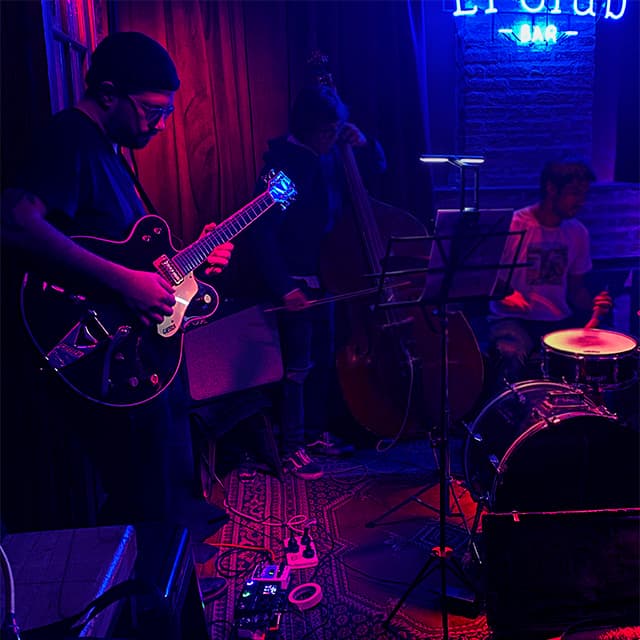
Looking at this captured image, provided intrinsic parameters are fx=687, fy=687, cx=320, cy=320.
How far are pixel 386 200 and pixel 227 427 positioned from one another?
5.49 ft

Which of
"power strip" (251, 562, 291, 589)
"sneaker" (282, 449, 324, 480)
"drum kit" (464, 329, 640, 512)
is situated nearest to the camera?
"power strip" (251, 562, 291, 589)

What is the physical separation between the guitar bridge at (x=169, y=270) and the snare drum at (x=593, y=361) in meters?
1.64

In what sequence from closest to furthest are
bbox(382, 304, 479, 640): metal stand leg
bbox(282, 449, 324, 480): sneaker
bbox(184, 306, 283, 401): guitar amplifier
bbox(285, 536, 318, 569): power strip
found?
bbox(382, 304, 479, 640): metal stand leg, bbox(285, 536, 318, 569): power strip, bbox(184, 306, 283, 401): guitar amplifier, bbox(282, 449, 324, 480): sneaker

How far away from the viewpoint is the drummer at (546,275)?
12.3 feet

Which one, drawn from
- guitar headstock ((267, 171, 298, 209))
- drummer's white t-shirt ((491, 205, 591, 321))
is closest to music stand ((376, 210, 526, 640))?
guitar headstock ((267, 171, 298, 209))

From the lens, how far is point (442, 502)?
2.32m

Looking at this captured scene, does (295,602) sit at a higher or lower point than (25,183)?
lower

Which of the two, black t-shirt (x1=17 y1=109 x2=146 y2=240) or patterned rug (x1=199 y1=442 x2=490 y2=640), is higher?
black t-shirt (x1=17 y1=109 x2=146 y2=240)

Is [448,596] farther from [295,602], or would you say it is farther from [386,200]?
[386,200]

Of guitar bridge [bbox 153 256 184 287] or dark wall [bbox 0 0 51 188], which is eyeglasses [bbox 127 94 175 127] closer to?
dark wall [bbox 0 0 51 188]

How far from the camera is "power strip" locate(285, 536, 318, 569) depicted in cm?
279

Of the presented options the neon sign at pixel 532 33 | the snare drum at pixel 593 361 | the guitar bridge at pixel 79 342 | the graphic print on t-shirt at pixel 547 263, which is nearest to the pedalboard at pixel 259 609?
the guitar bridge at pixel 79 342

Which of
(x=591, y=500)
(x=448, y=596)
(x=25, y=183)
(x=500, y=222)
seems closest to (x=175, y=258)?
(x=25, y=183)

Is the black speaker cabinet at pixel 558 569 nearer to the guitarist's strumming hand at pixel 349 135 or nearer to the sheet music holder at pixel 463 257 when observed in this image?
the sheet music holder at pixel 463 257
